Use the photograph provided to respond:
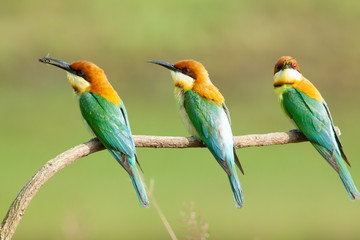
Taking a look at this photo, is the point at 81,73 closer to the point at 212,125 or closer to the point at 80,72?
the point at 80,72

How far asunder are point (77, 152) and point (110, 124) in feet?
0.80

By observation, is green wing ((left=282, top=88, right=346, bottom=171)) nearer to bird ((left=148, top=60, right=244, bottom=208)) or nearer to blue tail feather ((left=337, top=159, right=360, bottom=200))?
blue tail feather ((left=337, top=159, right=360, bottom=200))

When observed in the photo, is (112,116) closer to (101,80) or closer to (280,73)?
(101,80)

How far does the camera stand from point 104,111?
1980 mm

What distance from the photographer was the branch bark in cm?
156

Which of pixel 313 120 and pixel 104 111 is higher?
pixel 104 111

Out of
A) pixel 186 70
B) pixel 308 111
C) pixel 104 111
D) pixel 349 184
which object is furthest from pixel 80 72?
pixel 349 184

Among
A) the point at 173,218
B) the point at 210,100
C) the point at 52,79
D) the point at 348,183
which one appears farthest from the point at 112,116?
the point at 52,79

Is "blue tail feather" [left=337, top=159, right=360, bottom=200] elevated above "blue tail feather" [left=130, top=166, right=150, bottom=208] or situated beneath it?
situated beneath

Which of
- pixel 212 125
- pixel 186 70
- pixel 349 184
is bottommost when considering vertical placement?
pixel 349 184

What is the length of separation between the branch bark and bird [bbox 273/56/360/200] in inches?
2.2

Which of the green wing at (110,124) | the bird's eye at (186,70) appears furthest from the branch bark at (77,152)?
the bird's eye at (186,70)

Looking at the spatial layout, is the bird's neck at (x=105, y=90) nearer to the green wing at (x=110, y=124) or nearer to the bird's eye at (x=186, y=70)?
the green wing at (x=110, y=124)

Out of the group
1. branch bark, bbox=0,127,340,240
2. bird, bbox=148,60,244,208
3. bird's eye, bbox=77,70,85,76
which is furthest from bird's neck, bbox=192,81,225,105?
bird's eye, bbox=77,70,85,76
